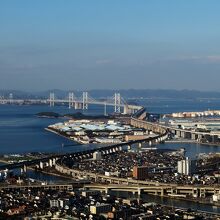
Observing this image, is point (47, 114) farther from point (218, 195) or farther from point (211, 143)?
point (218, 195)

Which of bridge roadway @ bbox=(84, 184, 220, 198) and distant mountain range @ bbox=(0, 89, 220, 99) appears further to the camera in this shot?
distant mountain range @ bbox=(0, 89, 220, 99)

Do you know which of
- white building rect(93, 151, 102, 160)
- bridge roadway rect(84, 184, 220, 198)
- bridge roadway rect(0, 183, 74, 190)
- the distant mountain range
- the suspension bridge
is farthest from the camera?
the distant mountain range

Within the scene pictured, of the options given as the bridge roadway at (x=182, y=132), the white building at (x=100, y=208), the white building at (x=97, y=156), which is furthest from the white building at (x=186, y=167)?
the bridge roadway at (x=182, y=132)

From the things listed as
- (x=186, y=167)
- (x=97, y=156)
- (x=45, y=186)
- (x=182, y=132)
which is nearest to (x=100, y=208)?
(x=45, y=186)

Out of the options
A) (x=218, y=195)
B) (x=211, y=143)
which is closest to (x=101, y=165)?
(x=218, y=195)

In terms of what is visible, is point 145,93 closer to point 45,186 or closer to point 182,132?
point 182,132

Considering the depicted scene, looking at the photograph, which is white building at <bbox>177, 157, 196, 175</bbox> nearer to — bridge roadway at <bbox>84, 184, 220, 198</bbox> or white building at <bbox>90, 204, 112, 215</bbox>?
bridge roadway at <bbox>84, 184, 220, 198</bbox>

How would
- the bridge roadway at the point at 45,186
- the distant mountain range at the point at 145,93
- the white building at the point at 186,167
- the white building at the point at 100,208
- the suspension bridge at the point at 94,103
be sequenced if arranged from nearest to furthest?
the white building at the point at 100,208
the bridge roadway at the point at 45,186
the white building at the point at 186,167
the suspension bridge at the point at 94,103
the distant mountain range at the point at 145,93

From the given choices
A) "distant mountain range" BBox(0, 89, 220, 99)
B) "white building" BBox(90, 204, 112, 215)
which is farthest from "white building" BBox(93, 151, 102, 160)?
"distant mountain range" BBox(0, 89, 220, 99)

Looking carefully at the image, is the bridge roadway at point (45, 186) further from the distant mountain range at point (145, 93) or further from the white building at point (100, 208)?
the distant mountain range at point (145, 93)

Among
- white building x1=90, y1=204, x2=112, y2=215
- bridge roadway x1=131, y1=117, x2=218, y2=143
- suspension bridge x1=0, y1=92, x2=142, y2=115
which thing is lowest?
white building x1=90, y1=204, x2=112, y2=215

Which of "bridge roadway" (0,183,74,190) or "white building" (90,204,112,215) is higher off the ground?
"white building" (90,204,112,215)

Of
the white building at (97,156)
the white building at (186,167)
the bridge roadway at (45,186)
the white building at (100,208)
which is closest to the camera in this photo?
the white building at (100,208)
